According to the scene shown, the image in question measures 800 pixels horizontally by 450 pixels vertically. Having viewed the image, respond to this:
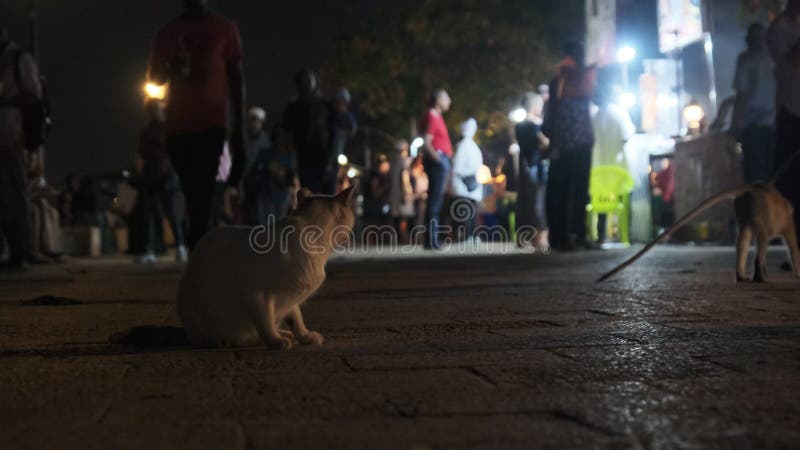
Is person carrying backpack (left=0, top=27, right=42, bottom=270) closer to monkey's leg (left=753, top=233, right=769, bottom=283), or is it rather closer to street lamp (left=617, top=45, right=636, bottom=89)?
monkey's leg (left=753, top=233, right=769, bottom=283)

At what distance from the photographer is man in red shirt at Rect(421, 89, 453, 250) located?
41.7 ft

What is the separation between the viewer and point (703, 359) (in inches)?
116

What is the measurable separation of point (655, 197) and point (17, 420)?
59.3 feet

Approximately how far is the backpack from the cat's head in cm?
614

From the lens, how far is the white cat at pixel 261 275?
340 centimetres

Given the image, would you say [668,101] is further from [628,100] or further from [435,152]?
[435,152]

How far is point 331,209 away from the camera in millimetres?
3562

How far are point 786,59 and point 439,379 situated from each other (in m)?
5.86

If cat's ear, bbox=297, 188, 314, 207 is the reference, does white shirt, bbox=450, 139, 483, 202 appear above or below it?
above


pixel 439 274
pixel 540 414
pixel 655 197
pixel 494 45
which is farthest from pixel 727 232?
pixel 494 45

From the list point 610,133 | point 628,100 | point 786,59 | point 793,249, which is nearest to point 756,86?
point 786,59

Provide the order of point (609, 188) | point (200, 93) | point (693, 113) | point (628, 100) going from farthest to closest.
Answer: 1. point (693, 113)
2. point (628, 100)
3. point (609, 188)
4. point (200, 93)

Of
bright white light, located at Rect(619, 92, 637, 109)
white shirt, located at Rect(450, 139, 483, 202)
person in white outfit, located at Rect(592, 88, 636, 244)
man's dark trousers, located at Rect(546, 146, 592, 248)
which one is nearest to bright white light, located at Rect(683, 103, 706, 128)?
bright white light, located at Rect(619, 92, 637, 109)

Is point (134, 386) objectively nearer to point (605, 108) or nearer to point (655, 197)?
point (605, 108)
